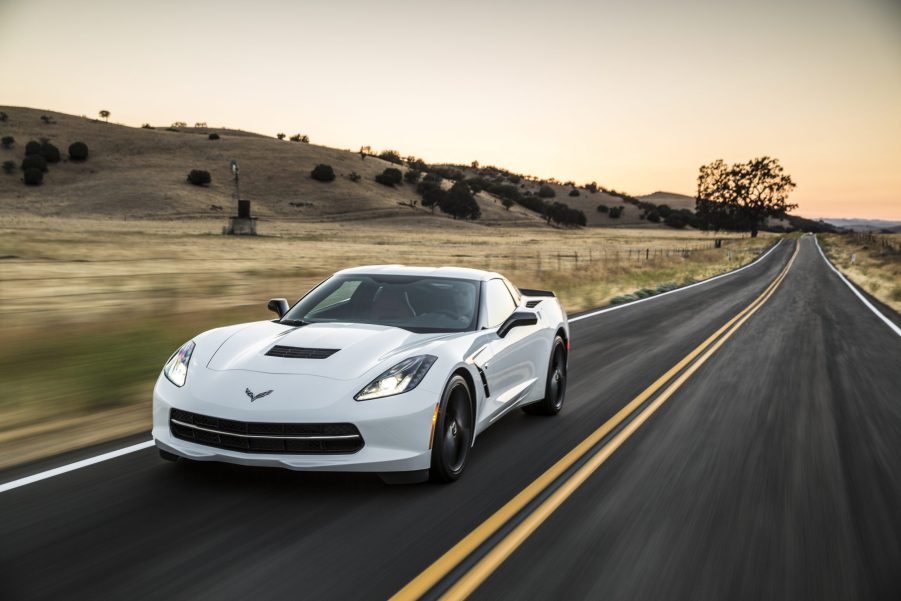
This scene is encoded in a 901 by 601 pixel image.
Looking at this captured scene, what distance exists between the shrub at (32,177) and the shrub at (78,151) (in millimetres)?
11700

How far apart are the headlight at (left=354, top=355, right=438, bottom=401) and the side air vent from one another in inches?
17.1

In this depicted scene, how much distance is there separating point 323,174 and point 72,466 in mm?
108999

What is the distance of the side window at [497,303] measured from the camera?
6310mm

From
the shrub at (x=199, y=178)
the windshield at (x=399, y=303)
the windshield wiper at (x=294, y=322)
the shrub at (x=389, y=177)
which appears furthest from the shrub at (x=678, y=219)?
the windshield wiper at (x=294, y=322)

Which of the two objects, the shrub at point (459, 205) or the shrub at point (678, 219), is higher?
the shrub at point (459, 205)

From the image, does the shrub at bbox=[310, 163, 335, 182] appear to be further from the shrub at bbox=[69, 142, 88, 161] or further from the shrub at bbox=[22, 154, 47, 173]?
the shrub at bbox=[22, 154, 47, 173]

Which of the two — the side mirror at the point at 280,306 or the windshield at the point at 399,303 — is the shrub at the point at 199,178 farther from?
the windshield at the point at 399,303

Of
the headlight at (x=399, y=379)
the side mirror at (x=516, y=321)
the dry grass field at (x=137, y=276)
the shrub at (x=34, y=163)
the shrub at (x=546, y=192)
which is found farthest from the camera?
the shrub at (x=546, y=192)

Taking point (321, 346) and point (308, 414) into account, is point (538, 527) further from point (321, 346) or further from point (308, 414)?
point (321, 346)

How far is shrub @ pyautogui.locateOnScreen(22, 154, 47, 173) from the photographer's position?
92.8 meters

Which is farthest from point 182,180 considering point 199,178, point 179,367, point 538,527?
point 538,527

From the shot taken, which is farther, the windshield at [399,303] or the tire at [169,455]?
the windshield at [399,303]

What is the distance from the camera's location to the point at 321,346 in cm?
518

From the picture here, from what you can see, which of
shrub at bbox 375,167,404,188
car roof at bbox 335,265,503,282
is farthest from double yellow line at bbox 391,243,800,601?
shrub at bbox 375,167,404,188
